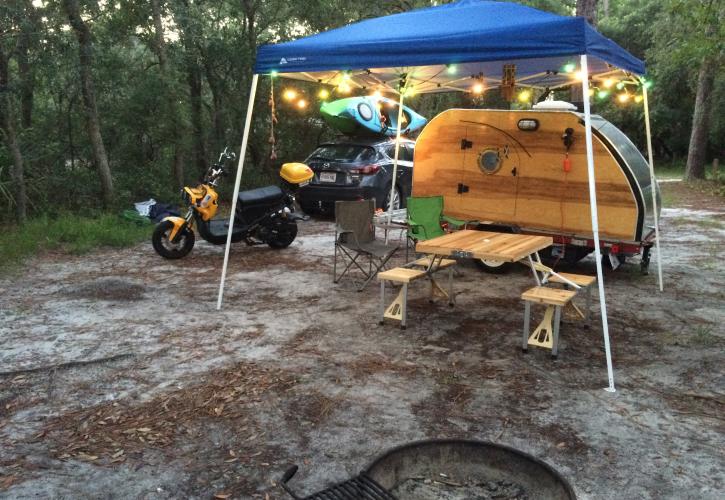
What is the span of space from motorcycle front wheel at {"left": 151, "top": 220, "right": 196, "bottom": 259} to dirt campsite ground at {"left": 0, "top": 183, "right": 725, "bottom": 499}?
1175mm

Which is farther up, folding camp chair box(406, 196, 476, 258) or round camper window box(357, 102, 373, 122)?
round camper window box(357, 102, 373, 122)

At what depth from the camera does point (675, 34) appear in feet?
57.5

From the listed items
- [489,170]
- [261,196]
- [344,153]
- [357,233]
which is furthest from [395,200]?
[357,233]

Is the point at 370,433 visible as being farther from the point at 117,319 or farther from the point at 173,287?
the point at 173,287

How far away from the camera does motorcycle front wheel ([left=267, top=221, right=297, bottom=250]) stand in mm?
8453

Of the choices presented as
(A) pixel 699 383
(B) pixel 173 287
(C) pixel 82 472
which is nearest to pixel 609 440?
(A) pixel 699 383

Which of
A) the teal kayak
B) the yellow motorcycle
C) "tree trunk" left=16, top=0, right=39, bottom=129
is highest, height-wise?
"tree trunk" left=16, top=0, right=39, bottom=129

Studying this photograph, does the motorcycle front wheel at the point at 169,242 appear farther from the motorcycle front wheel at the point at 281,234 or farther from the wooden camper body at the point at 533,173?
the wooden camper body at the point at 533,173

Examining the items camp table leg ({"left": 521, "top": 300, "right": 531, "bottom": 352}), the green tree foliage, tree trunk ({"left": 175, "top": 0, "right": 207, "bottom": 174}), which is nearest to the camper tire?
camp table leg ({"left": 521, "top": 300, "right": 531, "bottom": 352})

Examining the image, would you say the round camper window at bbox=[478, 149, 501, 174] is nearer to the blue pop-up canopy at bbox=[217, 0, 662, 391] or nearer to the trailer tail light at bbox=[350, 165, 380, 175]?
the blue pop-up canopy at bbox=[217, 0, 662, 391]

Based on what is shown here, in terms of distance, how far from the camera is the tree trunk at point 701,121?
1819 centimetres

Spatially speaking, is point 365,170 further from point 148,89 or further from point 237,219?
point 148,89

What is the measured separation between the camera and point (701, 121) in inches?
736

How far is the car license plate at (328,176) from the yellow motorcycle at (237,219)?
5.45 feet
